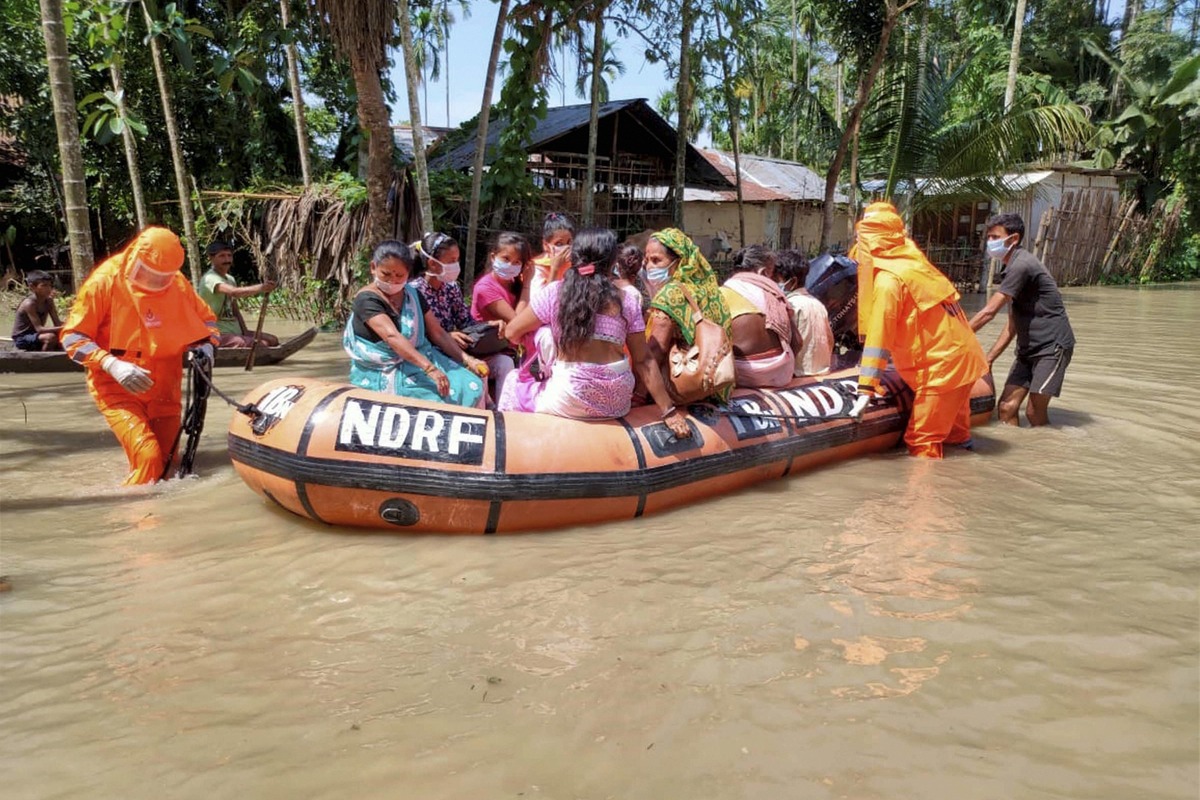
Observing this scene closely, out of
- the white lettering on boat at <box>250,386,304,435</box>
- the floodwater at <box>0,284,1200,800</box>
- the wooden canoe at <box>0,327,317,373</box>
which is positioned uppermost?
the white lettering on boat at <box>250,386,304,435</box>

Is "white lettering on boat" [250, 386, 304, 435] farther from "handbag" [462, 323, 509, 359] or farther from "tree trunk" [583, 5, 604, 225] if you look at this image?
"tree trunk" [583, 5, 604, 225]

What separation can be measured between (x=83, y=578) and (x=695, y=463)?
9.50 ft

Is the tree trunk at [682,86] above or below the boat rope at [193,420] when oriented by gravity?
above

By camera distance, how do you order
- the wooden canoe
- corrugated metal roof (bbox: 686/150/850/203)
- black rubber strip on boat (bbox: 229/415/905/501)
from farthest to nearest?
1. corrugated metal roof (bbox: 686/150/850/203)
2. the wooden canoe
3. black rubber strip on boat (bbox: 229/415/905/501)

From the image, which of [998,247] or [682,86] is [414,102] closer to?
[682,86]

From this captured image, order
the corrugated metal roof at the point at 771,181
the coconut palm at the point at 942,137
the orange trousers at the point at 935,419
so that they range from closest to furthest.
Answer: the orange trousers at the point at 935,419, the coconut palm at the point at 942,137, the corrugated metal roof at the point at 771,181

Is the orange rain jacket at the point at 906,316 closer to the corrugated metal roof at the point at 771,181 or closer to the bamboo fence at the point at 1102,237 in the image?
the corrugated metal roof at the point at 771,181

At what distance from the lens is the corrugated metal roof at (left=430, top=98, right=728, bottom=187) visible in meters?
13.4

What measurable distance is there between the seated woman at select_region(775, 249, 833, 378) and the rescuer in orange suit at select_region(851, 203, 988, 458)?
272 millimetres

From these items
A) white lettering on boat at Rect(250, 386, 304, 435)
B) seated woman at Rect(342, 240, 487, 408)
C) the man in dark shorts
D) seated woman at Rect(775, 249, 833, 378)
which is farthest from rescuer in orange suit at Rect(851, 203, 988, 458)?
white lettering on boat at Rect(250, 386, 304, 435)

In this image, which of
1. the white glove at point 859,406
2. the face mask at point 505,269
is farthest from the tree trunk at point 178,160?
the white glove at point 859,406

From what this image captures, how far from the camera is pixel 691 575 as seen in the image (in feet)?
12.1

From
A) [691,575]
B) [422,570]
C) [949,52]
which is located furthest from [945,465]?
[949,52]

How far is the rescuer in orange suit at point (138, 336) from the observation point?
464 centimetres
